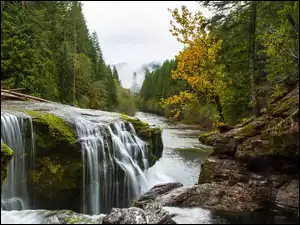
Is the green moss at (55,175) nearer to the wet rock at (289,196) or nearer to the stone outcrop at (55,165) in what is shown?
the stone outcrop at (55,165)

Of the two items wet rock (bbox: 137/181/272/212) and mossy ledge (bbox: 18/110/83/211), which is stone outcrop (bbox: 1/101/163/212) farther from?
wet rock (bbox: 137/181/272/212)

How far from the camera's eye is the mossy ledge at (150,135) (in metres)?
16.9

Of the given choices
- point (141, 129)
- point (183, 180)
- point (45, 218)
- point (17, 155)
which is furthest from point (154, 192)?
point (141, 129)

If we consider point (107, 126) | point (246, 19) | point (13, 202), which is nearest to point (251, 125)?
point (246, 19)

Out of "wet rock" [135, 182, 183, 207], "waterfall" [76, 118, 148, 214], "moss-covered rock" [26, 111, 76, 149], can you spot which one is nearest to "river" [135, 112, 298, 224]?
"wet rock" [135, 182, 183, 207]

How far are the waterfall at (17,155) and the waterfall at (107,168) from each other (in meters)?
2.15

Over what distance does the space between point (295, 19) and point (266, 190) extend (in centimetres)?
577

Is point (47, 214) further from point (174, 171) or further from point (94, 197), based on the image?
point (174, 171)

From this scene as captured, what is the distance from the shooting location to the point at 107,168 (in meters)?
13.1

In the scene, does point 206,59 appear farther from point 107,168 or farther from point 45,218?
point 45,218

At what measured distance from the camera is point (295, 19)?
375 inches

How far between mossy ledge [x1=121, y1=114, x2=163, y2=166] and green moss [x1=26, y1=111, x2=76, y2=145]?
4838mm

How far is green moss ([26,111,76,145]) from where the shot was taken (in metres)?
11.5

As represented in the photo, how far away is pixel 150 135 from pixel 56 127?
272 inches
